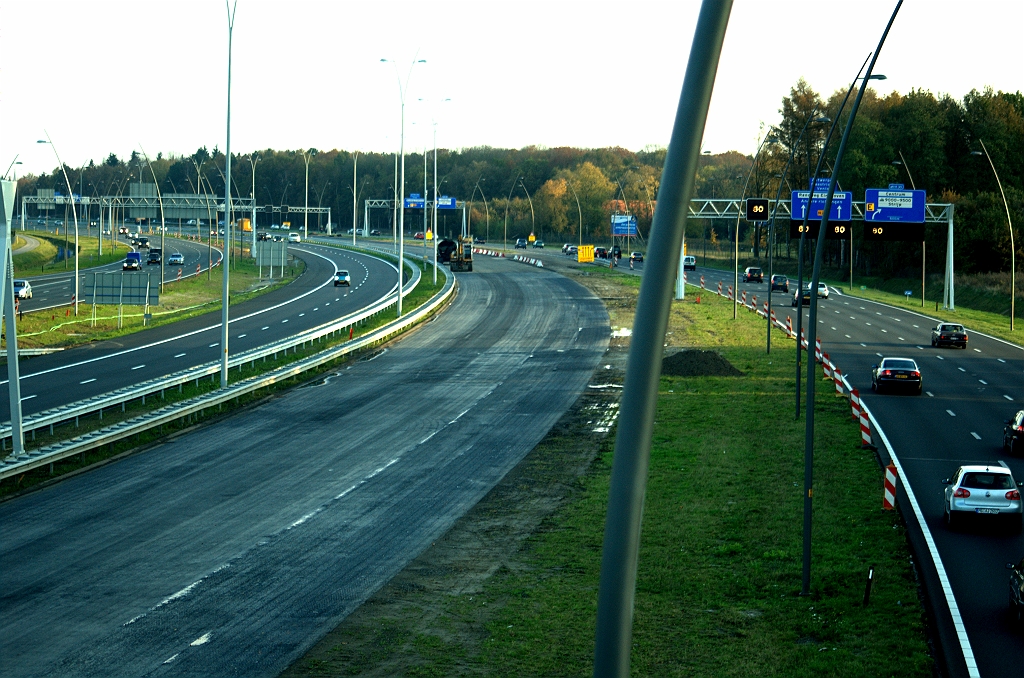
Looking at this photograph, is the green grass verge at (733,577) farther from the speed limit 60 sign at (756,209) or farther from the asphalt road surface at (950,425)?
the speed limit 60 sign at (756,209)

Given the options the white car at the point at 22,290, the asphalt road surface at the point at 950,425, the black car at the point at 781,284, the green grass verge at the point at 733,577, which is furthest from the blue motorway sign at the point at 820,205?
the white car at the point at 22,290

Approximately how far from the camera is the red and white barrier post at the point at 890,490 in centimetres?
2428

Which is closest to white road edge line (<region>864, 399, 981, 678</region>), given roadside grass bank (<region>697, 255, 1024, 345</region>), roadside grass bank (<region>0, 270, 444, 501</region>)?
roadside grass bank (<region>0, 270, 444, 501</region>)

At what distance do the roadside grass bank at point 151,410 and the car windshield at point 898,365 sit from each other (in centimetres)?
2312

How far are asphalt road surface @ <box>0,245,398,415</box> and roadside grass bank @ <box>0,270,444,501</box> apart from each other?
9.33 ft

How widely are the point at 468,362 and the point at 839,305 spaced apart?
149ft

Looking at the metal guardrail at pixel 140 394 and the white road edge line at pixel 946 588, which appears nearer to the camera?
the white road edge line at pixel 946 588

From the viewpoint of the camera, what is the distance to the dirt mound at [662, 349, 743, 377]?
47938 mm

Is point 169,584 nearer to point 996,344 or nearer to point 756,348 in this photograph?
point 756,348

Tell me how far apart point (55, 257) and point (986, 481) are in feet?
454

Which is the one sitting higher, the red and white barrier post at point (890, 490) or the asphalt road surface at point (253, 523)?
the red and white barrier post at point (890, 490)

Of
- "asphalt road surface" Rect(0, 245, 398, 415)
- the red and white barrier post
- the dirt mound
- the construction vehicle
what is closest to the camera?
the red and white barrier post

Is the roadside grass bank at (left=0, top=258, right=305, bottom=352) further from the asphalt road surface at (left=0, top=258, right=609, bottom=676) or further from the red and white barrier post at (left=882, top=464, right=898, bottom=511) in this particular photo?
the red and white barrier post at (left=882, top=464, right=898, bottom=511)

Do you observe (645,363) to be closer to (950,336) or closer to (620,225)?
(950,336)
